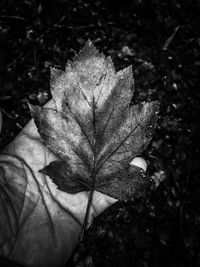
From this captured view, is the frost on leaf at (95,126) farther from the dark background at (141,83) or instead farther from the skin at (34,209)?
the dark background at (141,83)

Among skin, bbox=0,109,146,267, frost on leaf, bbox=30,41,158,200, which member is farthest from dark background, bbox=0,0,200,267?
frost on leaf, bbox=30,41,158,200

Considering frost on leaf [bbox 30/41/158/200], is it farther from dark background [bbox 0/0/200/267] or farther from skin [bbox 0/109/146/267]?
dark background [bbox 0/0/200/267]

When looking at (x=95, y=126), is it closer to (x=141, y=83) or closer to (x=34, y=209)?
(x=34, y=209)

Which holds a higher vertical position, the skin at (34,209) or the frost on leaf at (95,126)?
the frost on leaf at (95,126)

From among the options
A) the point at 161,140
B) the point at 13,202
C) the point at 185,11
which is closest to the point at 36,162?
the point at 13,202

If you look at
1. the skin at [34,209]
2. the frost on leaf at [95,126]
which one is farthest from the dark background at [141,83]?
the frost on leaf at [95,126]

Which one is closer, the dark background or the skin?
the skin
